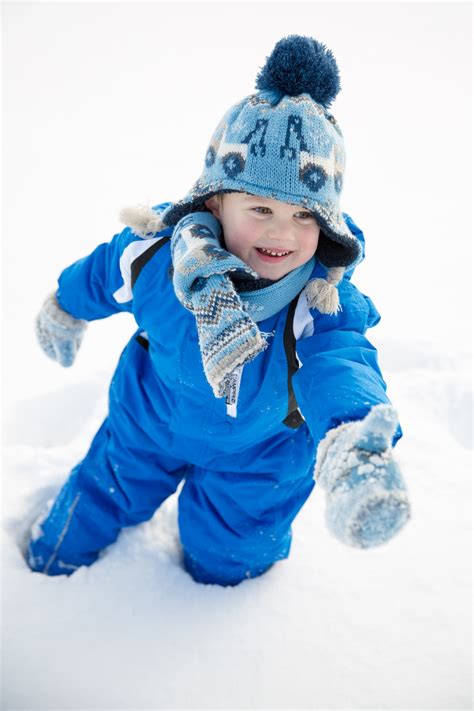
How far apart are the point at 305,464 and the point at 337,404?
0.50 m

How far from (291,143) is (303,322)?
32 cm

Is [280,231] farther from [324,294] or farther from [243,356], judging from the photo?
[243,356]

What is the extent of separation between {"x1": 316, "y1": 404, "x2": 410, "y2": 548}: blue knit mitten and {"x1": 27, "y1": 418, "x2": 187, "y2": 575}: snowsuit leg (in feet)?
2.35

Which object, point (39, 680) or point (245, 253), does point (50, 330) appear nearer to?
point (245, 253)

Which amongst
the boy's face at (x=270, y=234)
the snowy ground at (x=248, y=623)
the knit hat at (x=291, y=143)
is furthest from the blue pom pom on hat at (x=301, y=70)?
the snowy ground at (x=248, y=623)

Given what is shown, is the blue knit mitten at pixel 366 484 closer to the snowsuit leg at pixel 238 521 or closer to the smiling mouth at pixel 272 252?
the smiling mouth at pixel 272 252

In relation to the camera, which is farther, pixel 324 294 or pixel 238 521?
pixel 238 521

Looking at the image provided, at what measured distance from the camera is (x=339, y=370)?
2.71 feet

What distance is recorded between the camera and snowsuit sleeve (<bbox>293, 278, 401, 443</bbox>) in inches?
30.5

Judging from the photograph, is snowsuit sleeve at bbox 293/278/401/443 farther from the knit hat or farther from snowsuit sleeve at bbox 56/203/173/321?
snowsuit sleeve at bbox 56/203/173/321

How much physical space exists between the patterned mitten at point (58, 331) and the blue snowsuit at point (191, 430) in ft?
0.11

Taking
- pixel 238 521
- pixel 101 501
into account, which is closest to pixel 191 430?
pixel 238 521

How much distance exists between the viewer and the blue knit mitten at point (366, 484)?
615 millimetres

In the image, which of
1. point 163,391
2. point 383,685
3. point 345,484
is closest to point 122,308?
point 163,391
